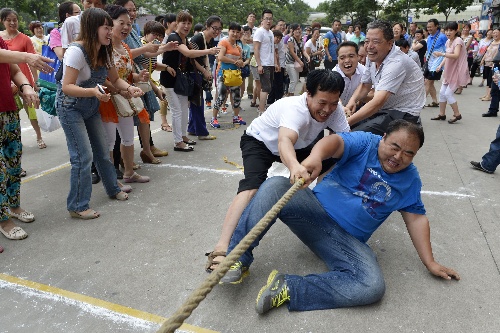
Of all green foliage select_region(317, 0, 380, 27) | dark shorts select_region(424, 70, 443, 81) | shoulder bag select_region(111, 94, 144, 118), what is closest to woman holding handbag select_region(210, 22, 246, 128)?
shoulder bag select_region(111, 94, 144, 118)

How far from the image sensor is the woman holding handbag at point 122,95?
12.4 feet

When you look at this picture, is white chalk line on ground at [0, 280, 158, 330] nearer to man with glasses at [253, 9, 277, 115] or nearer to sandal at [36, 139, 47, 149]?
sandal at [36, 139, 47, 149]

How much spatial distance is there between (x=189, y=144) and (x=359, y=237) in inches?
140

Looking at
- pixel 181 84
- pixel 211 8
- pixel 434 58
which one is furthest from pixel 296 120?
pixel 211 8

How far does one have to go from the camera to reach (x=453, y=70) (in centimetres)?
707

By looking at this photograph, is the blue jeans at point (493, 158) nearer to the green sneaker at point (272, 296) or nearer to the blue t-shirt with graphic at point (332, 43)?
the green sneaker at point (272, 296)

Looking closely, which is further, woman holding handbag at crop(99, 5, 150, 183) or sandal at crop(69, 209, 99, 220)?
woman holding handbag at crop(99, 5, 150, 183)

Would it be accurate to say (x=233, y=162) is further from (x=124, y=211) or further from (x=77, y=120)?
(x=77, y=120)

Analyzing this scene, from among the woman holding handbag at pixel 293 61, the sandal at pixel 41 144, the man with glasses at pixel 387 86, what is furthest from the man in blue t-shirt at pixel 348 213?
the woman holding handbag at pixel 293 61

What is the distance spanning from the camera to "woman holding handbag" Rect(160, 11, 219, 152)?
16.6 ft

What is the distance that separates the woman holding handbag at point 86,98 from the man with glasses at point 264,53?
12.7ft

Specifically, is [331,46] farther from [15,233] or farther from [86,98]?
[15,233]

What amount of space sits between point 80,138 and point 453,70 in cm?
654

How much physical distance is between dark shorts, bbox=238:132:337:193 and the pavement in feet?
1.81
